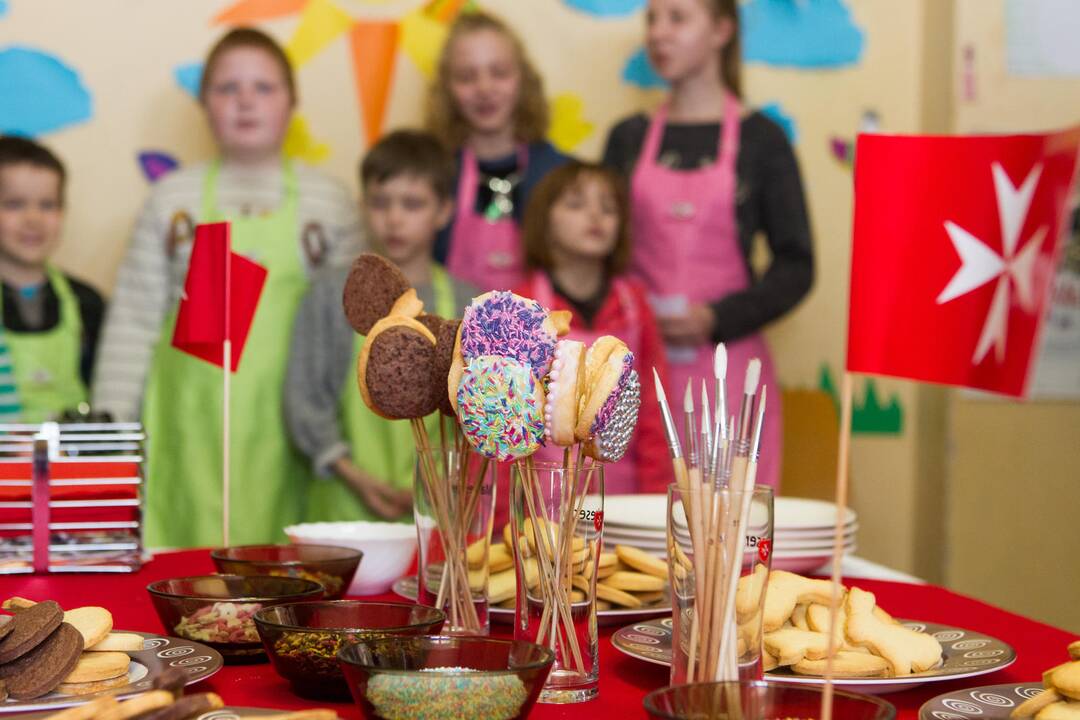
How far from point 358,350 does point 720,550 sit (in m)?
1.90

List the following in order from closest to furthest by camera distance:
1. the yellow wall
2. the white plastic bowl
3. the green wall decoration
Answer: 1. the white plastic bowl
2. the yellow wall
3. the green wall decoration

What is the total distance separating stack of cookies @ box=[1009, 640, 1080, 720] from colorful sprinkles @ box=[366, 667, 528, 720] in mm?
326

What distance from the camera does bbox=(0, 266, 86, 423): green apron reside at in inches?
106

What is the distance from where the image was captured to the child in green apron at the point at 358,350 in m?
2.64

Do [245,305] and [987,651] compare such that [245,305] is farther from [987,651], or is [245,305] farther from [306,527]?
[987,651]

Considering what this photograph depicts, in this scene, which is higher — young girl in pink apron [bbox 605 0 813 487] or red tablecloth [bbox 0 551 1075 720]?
young girl in pink apron [bbox 605 0 813 487]

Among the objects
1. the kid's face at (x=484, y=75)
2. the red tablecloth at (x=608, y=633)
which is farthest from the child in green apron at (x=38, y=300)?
the red tablecloth at (x=608, y=633)

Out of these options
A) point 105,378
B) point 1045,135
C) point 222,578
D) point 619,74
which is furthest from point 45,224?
Answer: point 1045,135

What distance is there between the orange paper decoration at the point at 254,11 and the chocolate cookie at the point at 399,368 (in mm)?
2277

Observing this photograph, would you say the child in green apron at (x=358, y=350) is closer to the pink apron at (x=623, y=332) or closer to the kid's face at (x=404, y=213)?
the kid's face at (x=404, y=213)

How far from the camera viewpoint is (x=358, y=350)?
266cm

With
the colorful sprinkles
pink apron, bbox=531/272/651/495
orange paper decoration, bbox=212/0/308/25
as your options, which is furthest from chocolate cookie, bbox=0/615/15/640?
orange paper decoration, bbox=212/0/308/25

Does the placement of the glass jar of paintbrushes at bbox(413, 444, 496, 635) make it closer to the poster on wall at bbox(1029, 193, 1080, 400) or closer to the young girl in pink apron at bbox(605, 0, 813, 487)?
the young girl in pink apron at bbox(605, 0, 813, 487)

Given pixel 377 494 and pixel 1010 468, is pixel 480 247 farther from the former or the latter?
pixel 1010 468
